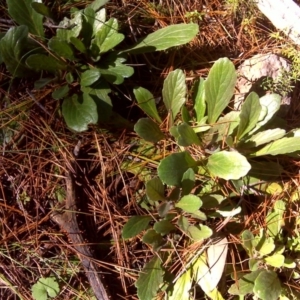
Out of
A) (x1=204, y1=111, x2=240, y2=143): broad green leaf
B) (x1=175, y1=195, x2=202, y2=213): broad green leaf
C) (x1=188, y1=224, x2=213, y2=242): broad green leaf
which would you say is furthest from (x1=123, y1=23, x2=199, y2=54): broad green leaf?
(x1=188, y1=224, x2=213, y2=242): broad green leaf

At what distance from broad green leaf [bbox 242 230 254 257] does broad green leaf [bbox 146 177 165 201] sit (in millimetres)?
325

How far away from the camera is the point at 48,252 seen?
69.0 inches

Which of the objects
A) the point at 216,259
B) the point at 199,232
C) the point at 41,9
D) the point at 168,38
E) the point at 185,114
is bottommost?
the point at 216,259

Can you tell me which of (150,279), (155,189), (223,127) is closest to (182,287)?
(150,279)

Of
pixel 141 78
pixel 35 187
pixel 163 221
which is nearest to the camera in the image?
pixel 163 221

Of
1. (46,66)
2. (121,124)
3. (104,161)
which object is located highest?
(46,66)

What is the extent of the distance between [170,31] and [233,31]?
1.28 ft

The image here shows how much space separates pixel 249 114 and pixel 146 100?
380 mm

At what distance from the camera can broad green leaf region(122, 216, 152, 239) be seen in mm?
1592

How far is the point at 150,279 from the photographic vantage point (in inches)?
65.1

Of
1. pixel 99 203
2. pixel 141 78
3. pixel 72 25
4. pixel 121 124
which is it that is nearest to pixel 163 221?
pixel 99 203

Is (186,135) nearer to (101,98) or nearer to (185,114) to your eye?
(185,114)

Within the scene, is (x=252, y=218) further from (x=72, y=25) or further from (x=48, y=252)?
(x=72, y=25)

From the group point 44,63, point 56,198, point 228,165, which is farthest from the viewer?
point 56,198
